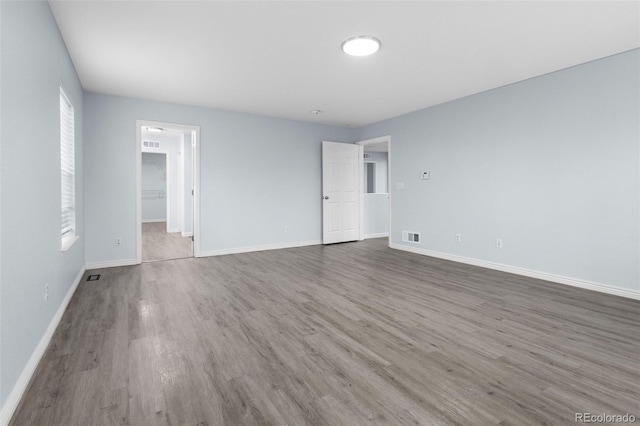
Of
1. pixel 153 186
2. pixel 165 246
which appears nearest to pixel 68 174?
pixel 165 246

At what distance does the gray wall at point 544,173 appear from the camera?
327 centimetres

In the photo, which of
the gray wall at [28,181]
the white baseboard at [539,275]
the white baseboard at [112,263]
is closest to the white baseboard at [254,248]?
the white baseboard at [112,263]

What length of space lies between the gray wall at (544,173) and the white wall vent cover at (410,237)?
15 centimetres

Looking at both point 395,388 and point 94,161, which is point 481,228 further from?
point 94,161

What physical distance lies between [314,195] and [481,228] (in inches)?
126

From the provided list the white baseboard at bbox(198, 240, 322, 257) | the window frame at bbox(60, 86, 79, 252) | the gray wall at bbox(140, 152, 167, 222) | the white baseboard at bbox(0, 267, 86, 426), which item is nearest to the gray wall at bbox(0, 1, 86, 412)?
the white baseboard at bbox(0, 267, 86, 426)

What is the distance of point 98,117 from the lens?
4.54m

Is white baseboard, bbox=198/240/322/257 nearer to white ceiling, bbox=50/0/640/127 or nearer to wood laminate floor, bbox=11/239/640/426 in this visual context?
wood laminate floor, bbox=11/239/640/426

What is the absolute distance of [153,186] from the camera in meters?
11.7

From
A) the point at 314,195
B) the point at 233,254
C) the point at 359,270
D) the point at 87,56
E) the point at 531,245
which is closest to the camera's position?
the point at 87,56

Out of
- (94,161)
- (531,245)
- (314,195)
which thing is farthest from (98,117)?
(531,245)

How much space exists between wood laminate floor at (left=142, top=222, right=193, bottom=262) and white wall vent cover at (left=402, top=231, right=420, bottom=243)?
379 cm

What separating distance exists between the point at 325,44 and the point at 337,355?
2.73 metres

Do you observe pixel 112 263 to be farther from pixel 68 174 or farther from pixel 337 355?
pixel 337 355
